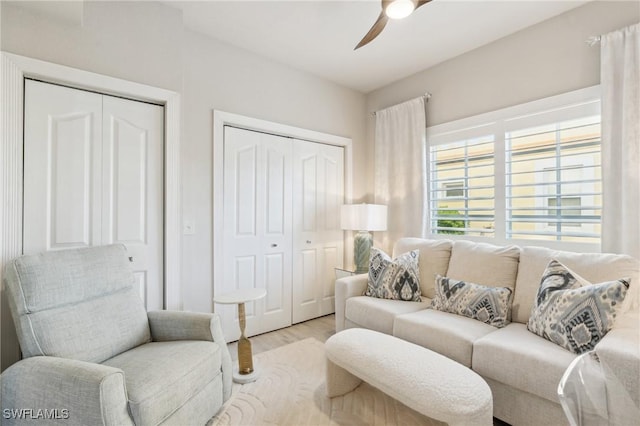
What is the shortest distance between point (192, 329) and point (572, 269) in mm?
2398

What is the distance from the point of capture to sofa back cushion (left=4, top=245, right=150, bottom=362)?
1.47 meters

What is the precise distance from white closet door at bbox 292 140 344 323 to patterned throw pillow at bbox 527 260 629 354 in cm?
214

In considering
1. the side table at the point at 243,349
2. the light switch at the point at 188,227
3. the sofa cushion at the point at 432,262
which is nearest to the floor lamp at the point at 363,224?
the sofa cushion at the point at 432,262

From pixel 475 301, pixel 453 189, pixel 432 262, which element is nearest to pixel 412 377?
pixel 475 301

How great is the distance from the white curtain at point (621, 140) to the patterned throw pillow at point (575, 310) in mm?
624

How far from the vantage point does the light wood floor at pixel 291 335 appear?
9.11ft

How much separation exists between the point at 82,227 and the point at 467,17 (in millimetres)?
3230

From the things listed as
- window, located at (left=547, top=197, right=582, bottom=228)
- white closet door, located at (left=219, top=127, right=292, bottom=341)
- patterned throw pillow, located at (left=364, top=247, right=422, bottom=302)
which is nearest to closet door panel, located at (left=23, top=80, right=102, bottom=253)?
white closet door, located at (left=219, top=127, right=292, bottom=341)

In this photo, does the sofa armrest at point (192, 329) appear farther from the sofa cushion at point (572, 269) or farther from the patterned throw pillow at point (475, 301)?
the sofa cushion at point (572, 269)

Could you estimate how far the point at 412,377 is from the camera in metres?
1.46

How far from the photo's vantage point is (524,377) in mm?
1533

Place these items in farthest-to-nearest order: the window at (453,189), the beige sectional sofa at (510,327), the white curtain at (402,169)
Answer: the white curtain at (402,169) < the window at (453,189) < the beige sectional sofa at (510,327)

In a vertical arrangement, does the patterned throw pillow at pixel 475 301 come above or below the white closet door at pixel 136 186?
below

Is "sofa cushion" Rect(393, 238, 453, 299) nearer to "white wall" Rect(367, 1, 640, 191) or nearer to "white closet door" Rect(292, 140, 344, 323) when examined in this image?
"white closet door" Rect(292, 140, 344, 323)
